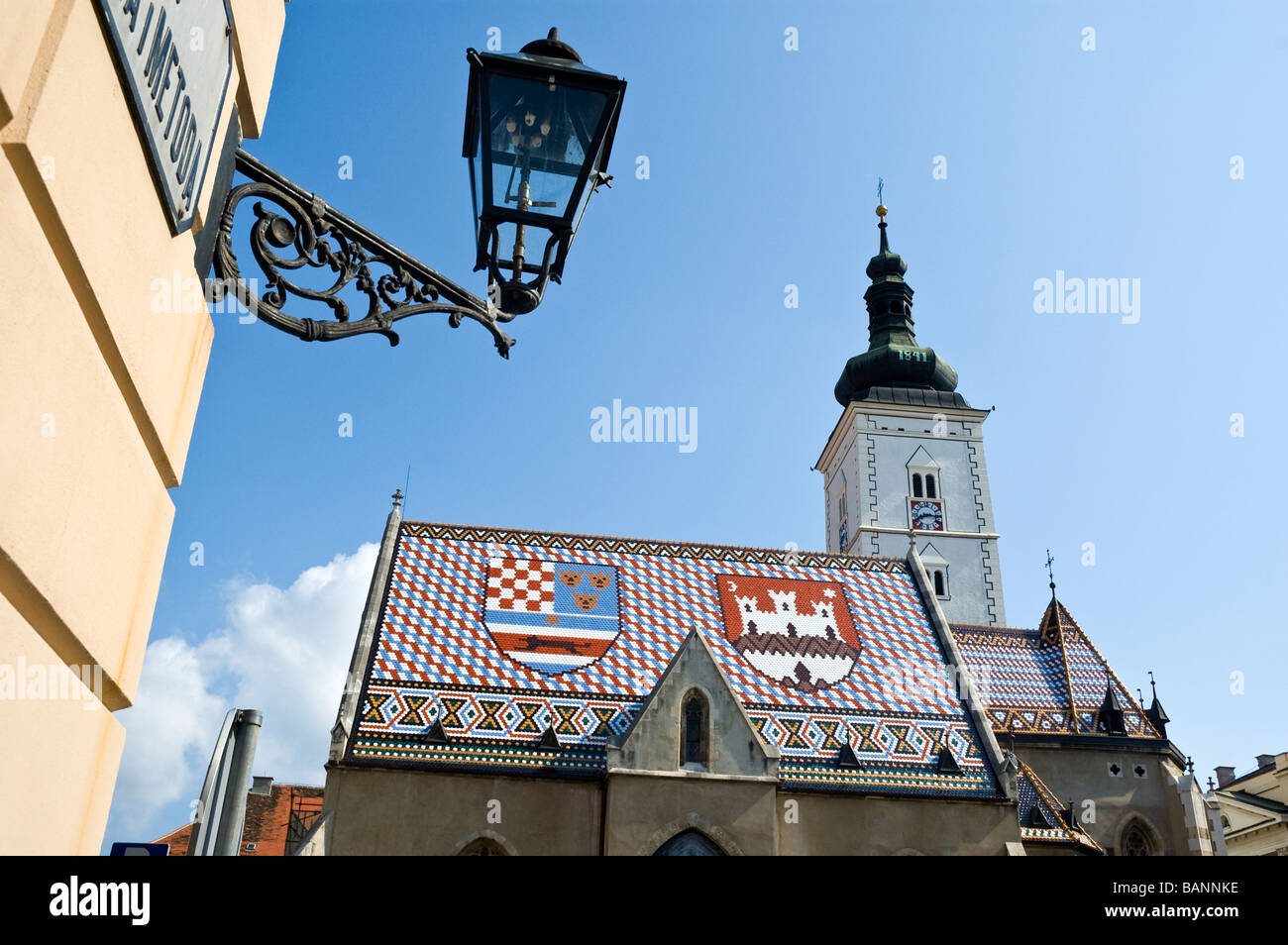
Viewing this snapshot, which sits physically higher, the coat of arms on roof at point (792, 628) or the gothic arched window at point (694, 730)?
the coat of arms on roof at point (792, 628)

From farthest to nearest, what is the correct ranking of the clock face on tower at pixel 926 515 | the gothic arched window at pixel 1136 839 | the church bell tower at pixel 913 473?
the clock face on tower at pixel 926 515, the church bell tower at pixel 913 473, the gothic arched window at pixel 1136 839

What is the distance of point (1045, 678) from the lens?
103 ft

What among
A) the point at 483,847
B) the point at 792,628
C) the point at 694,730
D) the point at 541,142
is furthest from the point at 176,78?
the point at 792,628

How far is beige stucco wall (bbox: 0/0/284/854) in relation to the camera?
261 cm

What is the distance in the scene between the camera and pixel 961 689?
81.2ft

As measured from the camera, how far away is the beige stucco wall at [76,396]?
2607 mm

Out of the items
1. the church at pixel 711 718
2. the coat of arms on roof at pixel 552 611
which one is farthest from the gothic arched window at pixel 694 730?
the coat of arms on roof at pixel 552 611

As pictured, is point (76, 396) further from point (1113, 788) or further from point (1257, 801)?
point (1257, 801)

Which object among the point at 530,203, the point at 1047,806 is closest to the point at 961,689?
the point at 1047,806

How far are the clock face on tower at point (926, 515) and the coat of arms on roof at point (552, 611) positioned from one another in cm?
1988

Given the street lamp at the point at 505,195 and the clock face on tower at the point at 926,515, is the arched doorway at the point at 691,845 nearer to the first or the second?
the street lamp at the point at 505,195

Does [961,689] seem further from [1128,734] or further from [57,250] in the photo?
[57,250]

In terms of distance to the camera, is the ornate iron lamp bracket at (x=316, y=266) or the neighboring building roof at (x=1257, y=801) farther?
the neighboring building roof at (x=1257, y=801)

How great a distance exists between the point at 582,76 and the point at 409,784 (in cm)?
1761
